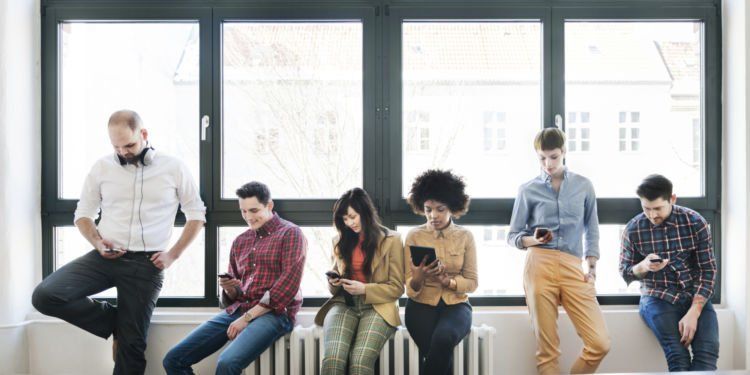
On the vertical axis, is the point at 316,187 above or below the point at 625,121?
below

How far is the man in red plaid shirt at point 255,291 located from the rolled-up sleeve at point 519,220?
3.70ft

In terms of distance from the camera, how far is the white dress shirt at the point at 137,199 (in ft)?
10.5

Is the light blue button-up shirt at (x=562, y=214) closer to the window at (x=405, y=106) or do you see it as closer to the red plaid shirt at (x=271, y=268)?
the window at (x=405, y=106)

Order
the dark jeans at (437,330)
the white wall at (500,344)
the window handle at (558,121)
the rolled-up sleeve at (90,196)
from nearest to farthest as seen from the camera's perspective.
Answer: the dark jeans at (437,330), the rolled-up sleeve at (90,196), the white wall at (500,344), the window handle at (558,121)

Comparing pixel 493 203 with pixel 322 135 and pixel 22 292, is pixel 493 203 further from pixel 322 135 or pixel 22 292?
pixel 22 292

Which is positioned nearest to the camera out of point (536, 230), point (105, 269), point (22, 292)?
point (536, 230)

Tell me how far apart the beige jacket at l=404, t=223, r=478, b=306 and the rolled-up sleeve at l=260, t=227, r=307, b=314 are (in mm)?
558

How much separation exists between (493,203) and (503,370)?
3.15ft

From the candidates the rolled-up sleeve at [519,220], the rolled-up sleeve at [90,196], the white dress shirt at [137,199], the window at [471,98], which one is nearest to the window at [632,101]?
the window at [471,98]

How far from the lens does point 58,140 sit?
3.60 metres

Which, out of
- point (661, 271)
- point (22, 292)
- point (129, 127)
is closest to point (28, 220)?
point (22, 292)

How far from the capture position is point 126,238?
3.19 metres

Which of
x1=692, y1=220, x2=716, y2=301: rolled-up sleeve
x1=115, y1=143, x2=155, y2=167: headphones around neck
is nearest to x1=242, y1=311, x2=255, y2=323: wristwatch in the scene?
x1=115, y1=143, x2=155, y2=167: headphones around neck

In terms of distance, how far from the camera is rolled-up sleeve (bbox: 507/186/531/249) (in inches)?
126
